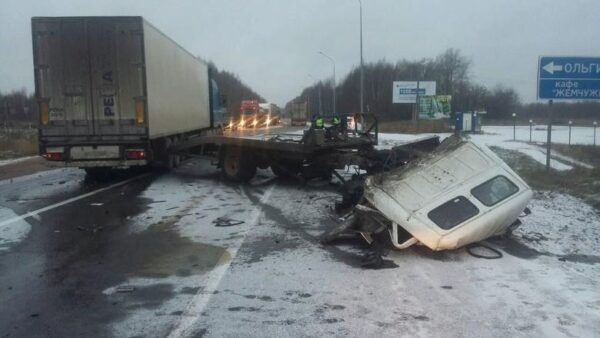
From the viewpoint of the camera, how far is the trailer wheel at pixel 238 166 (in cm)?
1359

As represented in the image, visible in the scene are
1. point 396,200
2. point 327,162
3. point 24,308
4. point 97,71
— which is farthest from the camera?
point 97,71

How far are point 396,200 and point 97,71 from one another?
29.4 ft

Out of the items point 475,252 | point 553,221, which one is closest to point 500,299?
point 475,252

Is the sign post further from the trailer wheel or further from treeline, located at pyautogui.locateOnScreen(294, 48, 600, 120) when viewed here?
treeline, located at pyautogui.locateOnScreen(294, 48, 600, 120)

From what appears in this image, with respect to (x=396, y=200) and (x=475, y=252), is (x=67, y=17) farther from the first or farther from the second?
(x=475, y=252)

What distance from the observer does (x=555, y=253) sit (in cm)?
678

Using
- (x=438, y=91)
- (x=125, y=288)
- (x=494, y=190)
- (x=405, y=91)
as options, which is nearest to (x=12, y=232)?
(x=125, y=288)

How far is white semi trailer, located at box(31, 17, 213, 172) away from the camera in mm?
12781

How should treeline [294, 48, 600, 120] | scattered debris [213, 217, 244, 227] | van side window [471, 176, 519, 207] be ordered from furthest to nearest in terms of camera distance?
treeline [294, 48, 600, 120] < scattered debris [213, 217, 244, 227] < van side window [471, 176, 519, 207]

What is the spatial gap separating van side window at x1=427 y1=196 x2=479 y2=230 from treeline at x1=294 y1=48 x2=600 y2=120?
74607 millimetres

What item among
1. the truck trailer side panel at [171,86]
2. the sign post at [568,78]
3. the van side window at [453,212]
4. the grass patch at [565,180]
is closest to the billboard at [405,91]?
the truck trailer side panel at [171,86]

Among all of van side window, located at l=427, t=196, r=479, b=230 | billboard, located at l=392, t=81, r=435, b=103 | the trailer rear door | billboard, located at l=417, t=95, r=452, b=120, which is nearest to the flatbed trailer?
the trailer rear door

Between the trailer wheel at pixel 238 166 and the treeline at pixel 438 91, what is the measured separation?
68.0 meters

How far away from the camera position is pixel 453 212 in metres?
6.39
